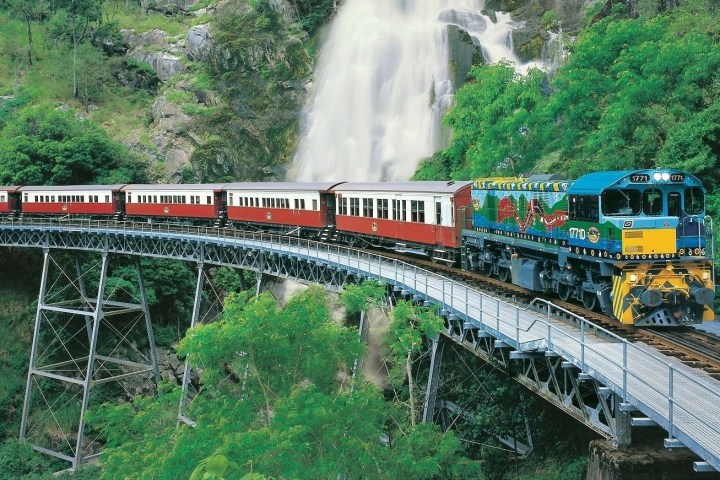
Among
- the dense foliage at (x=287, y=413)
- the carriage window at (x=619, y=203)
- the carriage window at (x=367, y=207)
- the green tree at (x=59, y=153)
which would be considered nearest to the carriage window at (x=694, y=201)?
the carriage window at (x=619, y=203)

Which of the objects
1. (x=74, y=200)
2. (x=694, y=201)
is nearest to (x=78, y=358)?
(x=74, y=200)

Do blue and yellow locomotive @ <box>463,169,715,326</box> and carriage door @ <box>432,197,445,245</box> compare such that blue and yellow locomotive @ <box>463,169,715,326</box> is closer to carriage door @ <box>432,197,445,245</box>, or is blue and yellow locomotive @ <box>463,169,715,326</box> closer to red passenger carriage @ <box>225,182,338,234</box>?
carriage door @ <box>432,197,445,245</box>

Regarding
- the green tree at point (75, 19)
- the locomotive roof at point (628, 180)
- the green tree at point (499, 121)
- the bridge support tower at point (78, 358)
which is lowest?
the bridge support tower at point (78, 358)

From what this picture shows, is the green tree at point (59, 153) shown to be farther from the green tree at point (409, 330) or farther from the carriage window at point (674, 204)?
the carriage window at point (674, 204)

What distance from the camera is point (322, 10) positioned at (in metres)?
73.7

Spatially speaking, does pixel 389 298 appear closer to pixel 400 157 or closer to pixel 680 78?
pixel 680 78

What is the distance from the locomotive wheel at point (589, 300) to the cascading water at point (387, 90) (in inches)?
1569

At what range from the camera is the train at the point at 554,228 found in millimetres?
17000

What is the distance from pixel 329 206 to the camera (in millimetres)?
35031

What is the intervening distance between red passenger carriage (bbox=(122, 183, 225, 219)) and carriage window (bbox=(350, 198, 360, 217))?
429 inches

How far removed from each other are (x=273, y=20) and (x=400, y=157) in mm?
20033

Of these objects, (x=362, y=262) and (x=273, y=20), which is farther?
(x=273, y=20)

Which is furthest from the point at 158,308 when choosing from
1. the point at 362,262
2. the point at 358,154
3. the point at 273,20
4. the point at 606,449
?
the point at 606,449

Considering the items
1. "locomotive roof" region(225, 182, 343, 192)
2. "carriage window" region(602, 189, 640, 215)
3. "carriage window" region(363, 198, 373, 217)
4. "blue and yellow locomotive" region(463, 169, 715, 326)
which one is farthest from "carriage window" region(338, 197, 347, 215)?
"carriage window" region(602, 189, 640, 215)
